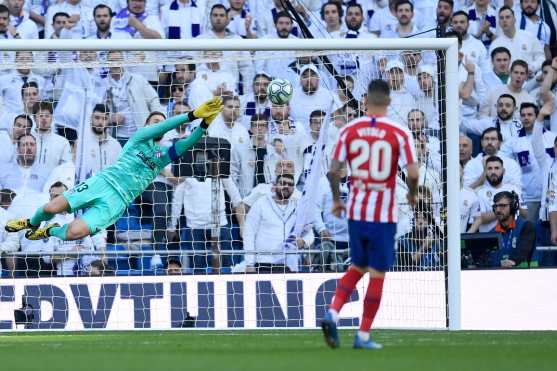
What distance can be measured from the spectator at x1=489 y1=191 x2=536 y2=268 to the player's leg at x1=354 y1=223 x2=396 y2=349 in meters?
5.94

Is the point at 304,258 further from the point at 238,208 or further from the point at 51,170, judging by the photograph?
the point at 51,170

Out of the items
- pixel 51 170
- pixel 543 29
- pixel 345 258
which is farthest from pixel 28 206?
pixel 543 29

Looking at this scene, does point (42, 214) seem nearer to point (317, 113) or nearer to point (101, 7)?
point (317, 113)

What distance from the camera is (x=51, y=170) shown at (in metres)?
14.2

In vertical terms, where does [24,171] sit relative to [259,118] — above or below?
→ below

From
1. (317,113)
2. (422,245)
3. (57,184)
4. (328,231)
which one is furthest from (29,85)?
(422,245)

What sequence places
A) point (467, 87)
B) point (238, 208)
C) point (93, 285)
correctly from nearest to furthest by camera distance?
point (93, 285) < point (238, 208) < point (467, 87)

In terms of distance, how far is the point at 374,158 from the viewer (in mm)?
8383

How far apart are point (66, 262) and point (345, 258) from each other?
131 inches

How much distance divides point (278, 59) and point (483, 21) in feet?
14.1

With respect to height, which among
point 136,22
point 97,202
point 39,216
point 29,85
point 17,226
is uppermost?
point 136,22

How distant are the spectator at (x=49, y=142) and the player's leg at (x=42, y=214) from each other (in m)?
1.83

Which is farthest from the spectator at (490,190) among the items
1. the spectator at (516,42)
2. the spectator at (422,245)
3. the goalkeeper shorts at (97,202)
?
the goalkeeper shorts at (97,202)

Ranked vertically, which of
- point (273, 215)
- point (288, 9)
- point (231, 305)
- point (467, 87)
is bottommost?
point (231, 305)
